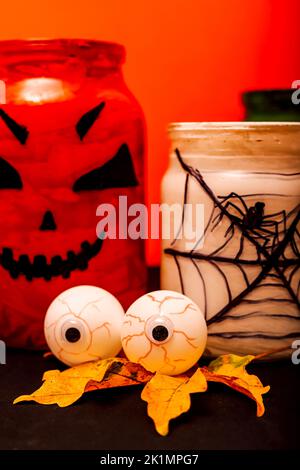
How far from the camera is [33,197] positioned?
2.49ft

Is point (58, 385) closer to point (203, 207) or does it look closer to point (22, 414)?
point (22, 414)

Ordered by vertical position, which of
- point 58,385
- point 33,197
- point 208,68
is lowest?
Answer: point 58,385

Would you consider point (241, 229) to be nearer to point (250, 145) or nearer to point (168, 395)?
point (250, 145)

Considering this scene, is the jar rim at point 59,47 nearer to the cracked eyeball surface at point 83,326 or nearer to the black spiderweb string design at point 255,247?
the black spiderweb string design at point 255,247

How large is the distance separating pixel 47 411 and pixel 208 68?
701 mm

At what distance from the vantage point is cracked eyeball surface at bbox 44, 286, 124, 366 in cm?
67

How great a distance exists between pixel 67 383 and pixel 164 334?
0.13 m

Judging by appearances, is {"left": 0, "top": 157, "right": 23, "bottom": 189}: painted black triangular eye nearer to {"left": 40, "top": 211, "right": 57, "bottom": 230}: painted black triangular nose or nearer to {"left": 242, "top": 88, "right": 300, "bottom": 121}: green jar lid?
{"left": 40, "top": 211, "right": 57, "bottom": 230}: painted black triangular nose

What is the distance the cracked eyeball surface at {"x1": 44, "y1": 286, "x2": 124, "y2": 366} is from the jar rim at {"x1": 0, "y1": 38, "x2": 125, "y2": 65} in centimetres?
31

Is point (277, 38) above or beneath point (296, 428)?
above

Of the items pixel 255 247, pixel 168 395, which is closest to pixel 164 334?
pixel 168 395

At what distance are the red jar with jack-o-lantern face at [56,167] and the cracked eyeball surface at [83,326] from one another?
10 centimetres
